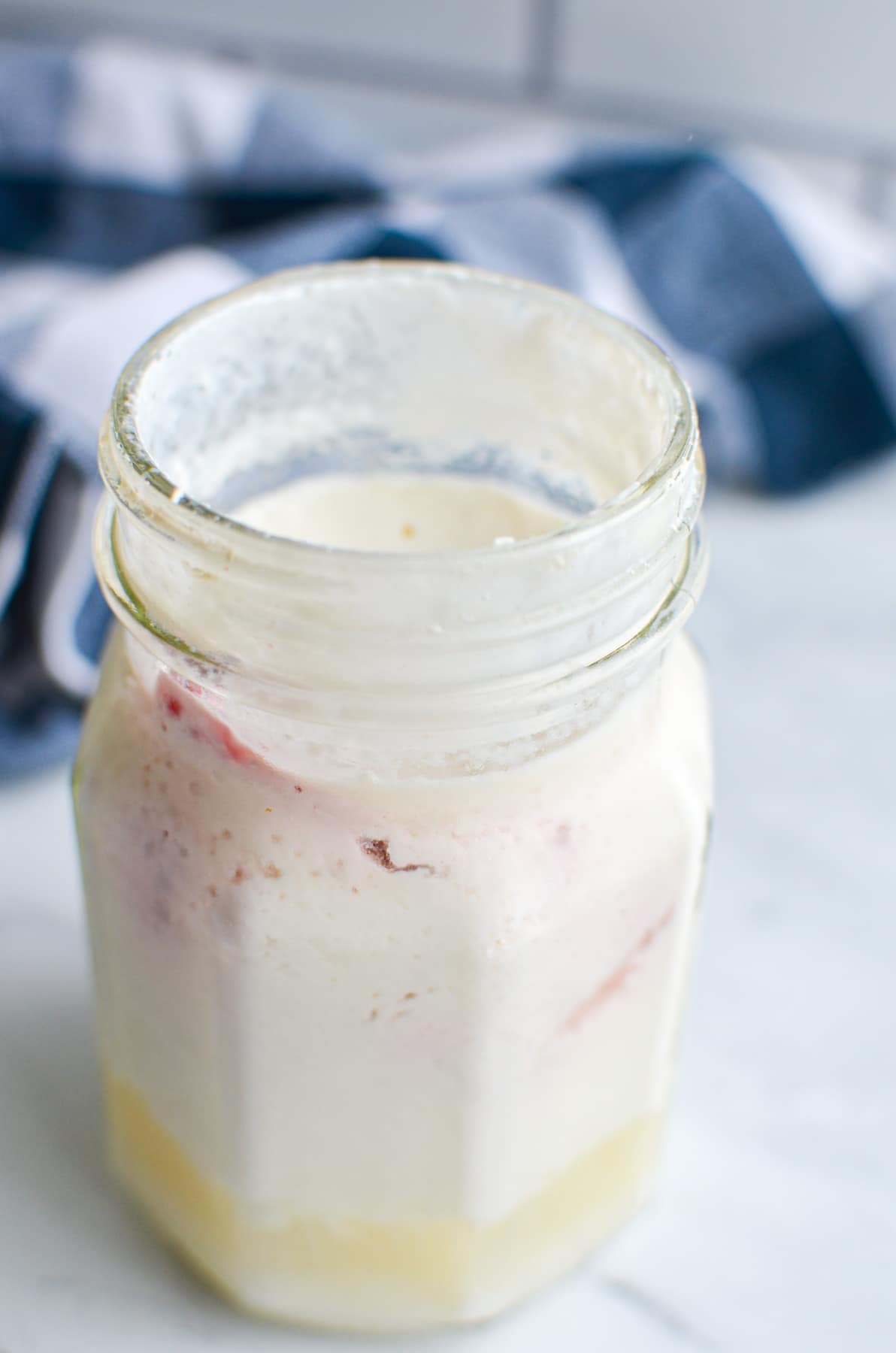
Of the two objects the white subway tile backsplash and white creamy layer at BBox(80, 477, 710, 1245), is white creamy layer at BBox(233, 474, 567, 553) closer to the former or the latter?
white creamy layer at BBox(80, 477, 710, 1245)

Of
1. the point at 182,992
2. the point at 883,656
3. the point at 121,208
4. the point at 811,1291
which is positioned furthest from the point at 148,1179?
the point at 121,208

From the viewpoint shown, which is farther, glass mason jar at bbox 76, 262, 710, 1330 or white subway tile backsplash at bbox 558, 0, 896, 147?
white subway tile backsplash at bbox 558, 0, 896, 147

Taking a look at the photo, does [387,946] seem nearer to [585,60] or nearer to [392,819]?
[392,819]

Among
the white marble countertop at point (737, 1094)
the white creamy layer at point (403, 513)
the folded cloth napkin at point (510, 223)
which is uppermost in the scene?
the white creamy layer at point (403, 513)

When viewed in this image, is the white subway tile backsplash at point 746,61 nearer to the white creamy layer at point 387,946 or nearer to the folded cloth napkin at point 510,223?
the folded cloth napkin at point 510,223

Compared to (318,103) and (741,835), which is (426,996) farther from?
(318,103)

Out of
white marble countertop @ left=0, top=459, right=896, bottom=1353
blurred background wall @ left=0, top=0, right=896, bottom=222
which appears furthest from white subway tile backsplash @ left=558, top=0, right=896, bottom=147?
white marble countertop @ left=0, top=459, right=896, bottom=1353

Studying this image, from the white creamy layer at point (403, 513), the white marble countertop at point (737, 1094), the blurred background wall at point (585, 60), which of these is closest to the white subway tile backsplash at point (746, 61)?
the blurred background wall at point (585, 60)
